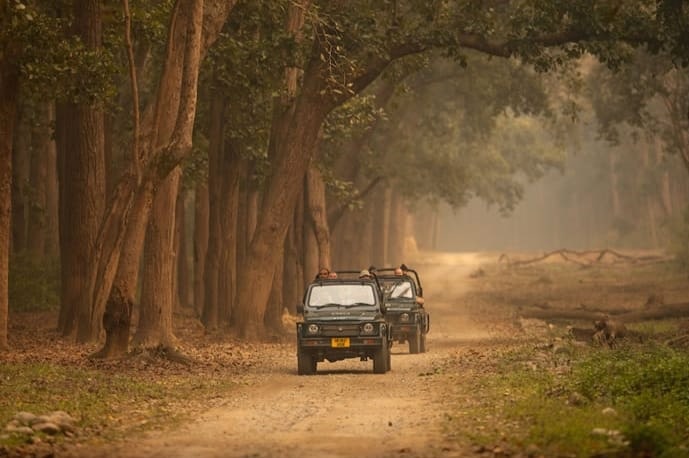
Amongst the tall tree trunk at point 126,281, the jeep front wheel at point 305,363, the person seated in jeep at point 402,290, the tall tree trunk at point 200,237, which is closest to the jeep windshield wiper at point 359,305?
the jeep front wheel at point 305,363

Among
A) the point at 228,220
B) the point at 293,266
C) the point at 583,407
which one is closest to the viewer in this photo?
the point at 583,407

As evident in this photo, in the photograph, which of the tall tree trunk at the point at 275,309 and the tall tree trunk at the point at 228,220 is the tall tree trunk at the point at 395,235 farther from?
the tall tree trunk at the point at 228,220

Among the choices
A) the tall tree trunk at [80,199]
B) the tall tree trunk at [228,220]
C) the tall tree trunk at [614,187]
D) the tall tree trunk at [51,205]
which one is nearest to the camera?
the tall tree trunk at [80,199]

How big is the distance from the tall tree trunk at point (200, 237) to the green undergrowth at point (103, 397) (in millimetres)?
14706

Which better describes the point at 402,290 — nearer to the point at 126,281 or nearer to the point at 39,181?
the point at 126,281

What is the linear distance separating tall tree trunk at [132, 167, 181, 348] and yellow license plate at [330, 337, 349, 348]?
4372 millimetres

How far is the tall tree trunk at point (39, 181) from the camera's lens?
41.4 m

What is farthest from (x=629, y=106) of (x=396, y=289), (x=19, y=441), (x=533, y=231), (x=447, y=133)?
(x=533, y=231)

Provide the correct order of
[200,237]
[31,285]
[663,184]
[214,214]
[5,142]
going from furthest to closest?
[663,184] < [31,285] < [200,237] < [214,214] < [5,142]

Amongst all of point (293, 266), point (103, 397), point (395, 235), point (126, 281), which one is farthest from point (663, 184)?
point (103, 397)

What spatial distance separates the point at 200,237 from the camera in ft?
126

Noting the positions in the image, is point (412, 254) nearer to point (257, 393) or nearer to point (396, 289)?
point (396, 289)

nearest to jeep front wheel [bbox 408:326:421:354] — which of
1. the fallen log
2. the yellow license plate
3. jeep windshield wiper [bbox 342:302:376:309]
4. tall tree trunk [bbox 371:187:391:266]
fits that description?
jeep windshield wiper [bbox 342:302:376:309]

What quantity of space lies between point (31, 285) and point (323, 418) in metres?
25.4
